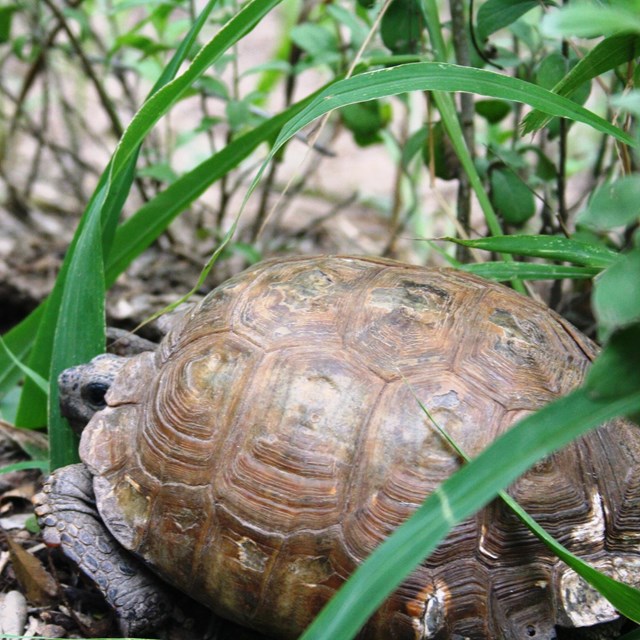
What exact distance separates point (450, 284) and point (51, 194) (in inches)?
125

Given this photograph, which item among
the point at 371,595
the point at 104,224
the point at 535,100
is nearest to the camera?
the point at 371,595

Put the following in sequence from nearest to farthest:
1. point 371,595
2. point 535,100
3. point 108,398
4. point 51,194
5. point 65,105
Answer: point 371,595 → point 535,100 → point 108,398 → point 65,105 → point 51,194

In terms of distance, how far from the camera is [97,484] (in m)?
1.90

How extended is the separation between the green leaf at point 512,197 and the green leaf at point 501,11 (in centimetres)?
47

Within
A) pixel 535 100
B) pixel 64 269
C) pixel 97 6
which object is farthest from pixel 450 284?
pixel 97 6

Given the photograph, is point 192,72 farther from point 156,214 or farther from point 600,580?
point 600,580

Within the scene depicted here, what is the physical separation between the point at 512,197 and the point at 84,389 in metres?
1.31

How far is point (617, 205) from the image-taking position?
1.14 metres

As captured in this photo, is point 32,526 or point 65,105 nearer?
point 32,526

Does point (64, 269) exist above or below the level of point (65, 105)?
below

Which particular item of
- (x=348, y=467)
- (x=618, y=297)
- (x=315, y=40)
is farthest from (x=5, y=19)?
(x=618, y=297)

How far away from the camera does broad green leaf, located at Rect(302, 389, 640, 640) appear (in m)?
1.11

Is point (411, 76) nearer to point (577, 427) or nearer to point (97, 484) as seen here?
point (577, 427)

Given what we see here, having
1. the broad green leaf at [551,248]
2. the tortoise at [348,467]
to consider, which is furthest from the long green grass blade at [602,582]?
the broad green leaf at [551,248]
